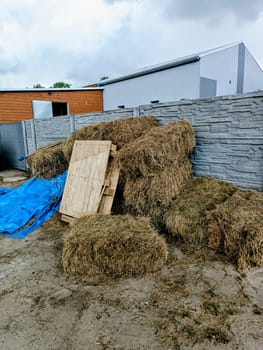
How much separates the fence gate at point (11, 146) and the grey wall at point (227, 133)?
5.85 m

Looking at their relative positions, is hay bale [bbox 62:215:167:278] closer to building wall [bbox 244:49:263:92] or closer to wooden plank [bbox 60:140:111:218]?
wooden plank [bbox 60:140:111:218]

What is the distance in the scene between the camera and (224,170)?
11.5 feet

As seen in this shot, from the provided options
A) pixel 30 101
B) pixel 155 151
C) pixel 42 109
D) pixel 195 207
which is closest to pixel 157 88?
pixel 42 109

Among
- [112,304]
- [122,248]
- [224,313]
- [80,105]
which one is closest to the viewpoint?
[224,313]

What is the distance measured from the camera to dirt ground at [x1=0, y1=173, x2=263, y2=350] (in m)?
1.50

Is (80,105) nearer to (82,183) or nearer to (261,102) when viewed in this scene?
(82,183)

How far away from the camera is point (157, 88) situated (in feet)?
31.0

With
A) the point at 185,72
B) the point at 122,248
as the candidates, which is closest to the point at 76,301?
the point at 122,248

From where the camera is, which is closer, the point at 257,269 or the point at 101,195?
the point at 257,269

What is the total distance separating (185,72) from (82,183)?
678 cm

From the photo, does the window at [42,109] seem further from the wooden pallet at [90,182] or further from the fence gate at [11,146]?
the wooden pallet at [90,182]

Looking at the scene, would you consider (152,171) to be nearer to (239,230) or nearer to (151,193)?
(151,193)

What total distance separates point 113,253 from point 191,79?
7.71 metres

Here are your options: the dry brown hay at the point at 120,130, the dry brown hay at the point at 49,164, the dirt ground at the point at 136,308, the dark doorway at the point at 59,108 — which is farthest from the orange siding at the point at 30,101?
the dirt ground at the point at 136,308
